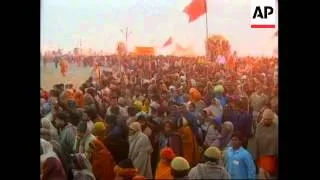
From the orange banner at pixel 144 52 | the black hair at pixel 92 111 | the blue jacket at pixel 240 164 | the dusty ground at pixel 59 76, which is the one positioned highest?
the orange banner at pixel 144 52

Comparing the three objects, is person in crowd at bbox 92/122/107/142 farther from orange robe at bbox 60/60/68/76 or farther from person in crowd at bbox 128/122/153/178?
orange robe at bbox 60/60/68/76

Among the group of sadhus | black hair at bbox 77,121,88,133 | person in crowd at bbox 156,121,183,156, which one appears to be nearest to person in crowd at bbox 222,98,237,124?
the group of sadhus

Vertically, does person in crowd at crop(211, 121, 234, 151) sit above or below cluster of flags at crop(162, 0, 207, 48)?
below

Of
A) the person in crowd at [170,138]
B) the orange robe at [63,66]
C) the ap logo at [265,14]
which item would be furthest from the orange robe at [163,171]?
the ap logo at [265,14]

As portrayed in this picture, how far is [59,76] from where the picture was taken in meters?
4.12

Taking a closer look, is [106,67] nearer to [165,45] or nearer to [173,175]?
[165,45]

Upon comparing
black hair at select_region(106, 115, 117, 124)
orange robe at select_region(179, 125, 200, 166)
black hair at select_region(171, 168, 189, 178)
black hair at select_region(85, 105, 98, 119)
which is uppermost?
black hair at select_region(85, 105, 98, 119)

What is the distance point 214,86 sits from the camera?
13.6 ft

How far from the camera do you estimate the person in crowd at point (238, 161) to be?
4.10 m

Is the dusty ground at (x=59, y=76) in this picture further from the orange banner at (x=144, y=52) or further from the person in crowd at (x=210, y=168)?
the person in crowd at (x=210, y=168)

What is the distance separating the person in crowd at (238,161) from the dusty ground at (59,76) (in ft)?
3.95

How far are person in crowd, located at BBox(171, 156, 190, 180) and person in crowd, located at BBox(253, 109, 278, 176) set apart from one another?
1.69 ft

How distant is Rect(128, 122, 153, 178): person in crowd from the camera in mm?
4133
